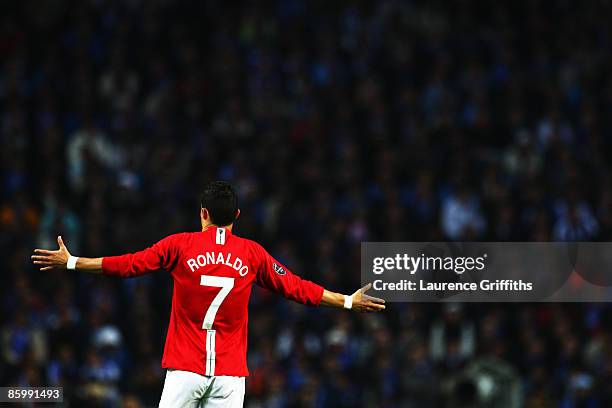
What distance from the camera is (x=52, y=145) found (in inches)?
618

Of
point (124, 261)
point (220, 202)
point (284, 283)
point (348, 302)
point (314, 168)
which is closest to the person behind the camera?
point (124, 261)

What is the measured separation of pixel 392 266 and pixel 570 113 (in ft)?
29.2

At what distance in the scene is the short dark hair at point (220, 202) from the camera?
720 centimetres

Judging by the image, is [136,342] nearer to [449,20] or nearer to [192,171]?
[192,171]

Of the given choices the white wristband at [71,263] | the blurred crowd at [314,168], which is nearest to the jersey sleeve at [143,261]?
the white wristband at [71,263]

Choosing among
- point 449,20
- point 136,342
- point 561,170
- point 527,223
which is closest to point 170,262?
point 136,342

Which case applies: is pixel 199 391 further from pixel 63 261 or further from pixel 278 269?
pixel 63 261

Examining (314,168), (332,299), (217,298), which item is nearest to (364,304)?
(332,299)

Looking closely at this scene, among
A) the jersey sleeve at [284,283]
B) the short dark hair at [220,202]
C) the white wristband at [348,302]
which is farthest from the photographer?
the white wristband at [348,302]

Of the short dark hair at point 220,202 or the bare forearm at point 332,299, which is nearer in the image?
the short dark hair at point 220,202

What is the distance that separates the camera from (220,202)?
7.21m

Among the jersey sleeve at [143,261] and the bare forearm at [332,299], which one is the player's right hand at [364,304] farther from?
the jersey sleeve at [143,261]

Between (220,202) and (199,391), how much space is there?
3.66 ft

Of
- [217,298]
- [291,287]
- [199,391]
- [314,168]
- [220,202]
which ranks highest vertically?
[314,168]
